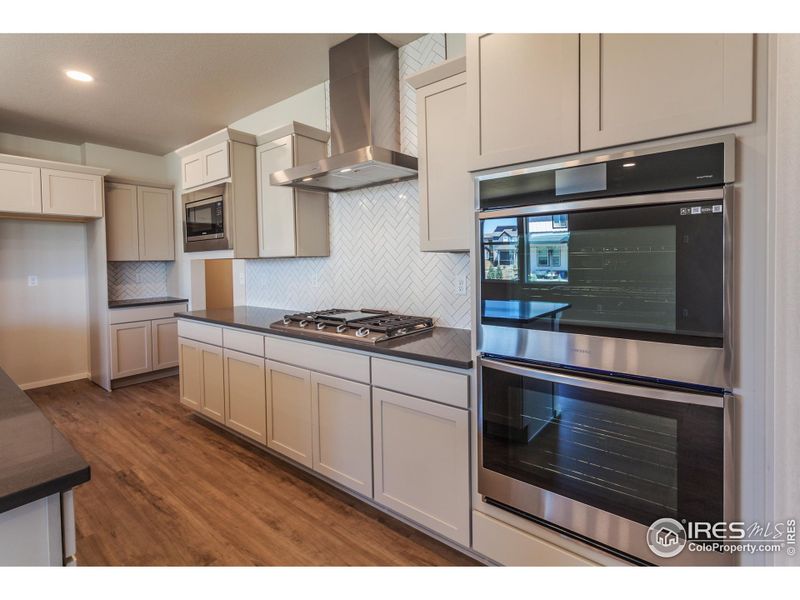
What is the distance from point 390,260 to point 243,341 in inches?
45.5

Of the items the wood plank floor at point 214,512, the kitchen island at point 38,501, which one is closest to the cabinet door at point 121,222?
the wood plank floor at point 214,512

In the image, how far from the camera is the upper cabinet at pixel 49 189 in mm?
3783

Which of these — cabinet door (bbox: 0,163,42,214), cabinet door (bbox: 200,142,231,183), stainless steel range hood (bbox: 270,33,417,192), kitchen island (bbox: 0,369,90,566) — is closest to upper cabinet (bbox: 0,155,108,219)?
cabinet door (bbox: 0,163,42,214)

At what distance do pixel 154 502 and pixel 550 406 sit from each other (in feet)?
7.27

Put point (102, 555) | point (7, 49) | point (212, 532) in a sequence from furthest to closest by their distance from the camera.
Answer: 1. point (7, 49)
2. point (212, 532)
3. point (102, 555)

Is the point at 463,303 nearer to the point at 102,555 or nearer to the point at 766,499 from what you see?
the point at 766,499

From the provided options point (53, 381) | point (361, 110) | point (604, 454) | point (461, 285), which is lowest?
point (53, 381)

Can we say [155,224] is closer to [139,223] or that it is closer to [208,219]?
[139,223]

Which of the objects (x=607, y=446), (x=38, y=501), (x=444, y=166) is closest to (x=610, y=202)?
(x=607, y=446)

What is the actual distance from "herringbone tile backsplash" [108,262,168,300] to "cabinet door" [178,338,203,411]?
1.90 meters

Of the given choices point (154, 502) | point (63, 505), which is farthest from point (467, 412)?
point (154, 502)

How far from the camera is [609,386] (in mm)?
1354

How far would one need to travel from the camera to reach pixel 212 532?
208cm

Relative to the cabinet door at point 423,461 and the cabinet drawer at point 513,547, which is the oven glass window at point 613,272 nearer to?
the cabinet door at point 423,461
